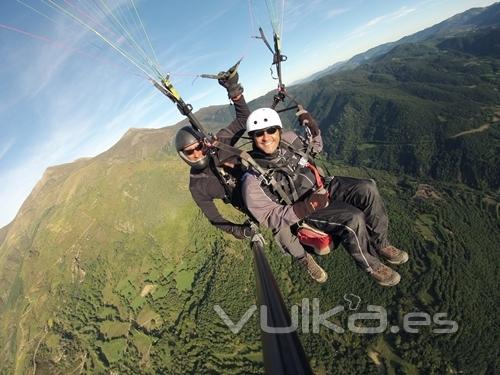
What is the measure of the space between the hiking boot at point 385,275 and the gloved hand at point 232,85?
4.43 m

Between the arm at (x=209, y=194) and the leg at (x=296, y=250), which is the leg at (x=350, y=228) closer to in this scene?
the leg at (x=296, y=250)

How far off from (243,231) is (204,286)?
11470cm

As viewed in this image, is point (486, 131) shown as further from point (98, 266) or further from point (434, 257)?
point (98, 266)

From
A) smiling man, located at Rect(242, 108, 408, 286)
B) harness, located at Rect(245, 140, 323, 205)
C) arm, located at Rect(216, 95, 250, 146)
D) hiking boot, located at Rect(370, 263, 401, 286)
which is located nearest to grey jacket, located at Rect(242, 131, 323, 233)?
smiling man, located at Rect(242, 108, 408, 286)

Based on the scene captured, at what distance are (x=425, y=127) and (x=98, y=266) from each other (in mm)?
173528

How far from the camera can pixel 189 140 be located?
6824mm

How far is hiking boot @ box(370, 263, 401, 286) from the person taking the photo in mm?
5355

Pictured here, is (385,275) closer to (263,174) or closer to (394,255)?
(394,255)

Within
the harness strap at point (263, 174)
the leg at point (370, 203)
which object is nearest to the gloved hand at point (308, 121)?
the leg at point (370, 203)

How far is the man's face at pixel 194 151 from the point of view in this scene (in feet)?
22.7

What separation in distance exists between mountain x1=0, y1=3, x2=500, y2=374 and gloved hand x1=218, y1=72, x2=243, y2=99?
318 feet

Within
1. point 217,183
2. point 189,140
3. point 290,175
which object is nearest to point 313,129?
point 290,175

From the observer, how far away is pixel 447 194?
147125 millimetres

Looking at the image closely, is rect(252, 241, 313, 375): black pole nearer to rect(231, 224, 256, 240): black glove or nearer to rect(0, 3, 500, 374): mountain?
rect(231, 224, 256, 240): black glove
